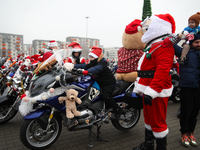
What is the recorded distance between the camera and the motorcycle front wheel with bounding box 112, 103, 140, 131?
3.43m

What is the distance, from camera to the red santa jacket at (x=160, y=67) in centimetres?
205

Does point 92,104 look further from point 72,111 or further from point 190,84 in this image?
point 190,84

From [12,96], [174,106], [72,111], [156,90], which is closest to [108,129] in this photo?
[72,111]

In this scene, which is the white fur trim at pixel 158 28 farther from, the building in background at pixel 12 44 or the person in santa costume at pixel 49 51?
the building in background at pixel 12 44

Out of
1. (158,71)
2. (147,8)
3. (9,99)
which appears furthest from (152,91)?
(147,8)

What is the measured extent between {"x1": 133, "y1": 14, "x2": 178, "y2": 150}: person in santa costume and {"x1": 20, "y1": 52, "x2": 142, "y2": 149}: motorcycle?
779 millimetres

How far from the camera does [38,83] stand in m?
2.67

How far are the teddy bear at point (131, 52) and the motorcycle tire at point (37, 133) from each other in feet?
5.69

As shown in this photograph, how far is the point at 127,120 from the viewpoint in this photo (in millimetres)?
3482

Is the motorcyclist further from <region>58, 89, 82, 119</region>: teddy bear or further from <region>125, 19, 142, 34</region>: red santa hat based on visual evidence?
<region>125, 19, 142, 34</region>: red santa hat

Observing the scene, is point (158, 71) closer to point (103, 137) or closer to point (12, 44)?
point (103, 137)

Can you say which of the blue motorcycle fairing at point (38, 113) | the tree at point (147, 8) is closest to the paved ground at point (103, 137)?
the blue motorcycle fairing at point (38, 113)

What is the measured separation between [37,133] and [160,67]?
2202 millimetres

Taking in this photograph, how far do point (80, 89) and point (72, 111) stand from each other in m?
0.39
